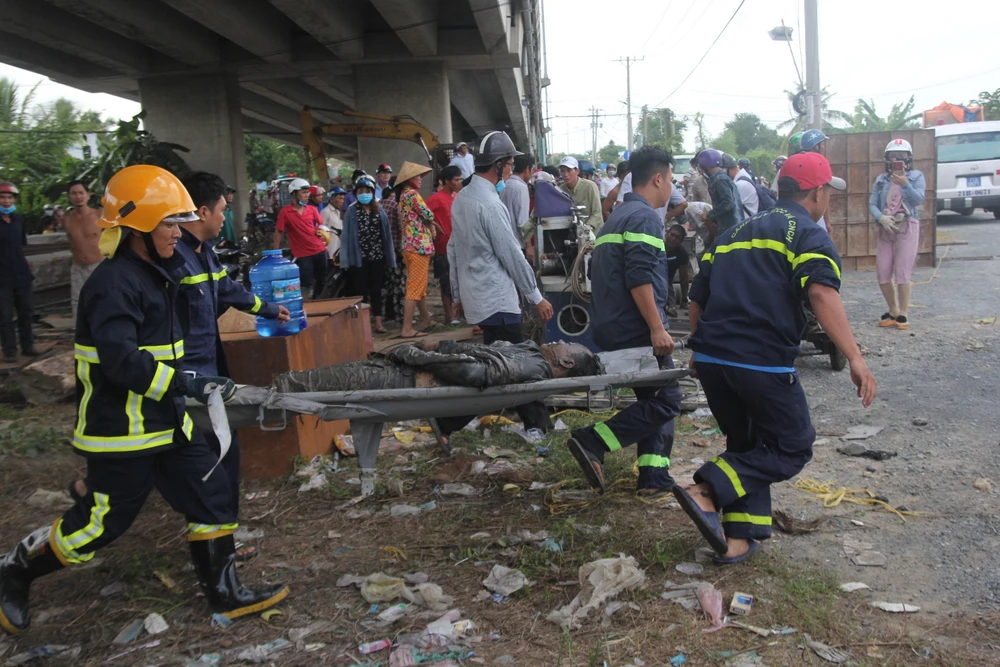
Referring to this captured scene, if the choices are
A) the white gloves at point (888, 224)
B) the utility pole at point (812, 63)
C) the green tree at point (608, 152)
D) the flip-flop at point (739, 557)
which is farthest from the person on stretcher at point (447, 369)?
the green tree at point (608, 152)

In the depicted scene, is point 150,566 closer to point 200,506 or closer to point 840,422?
point 200,506

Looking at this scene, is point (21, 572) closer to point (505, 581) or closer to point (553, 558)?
point (505, 581)

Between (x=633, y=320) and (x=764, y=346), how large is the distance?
831 millimetres

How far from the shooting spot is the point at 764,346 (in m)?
3.30

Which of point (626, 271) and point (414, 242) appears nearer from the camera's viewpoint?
point (626, 271)

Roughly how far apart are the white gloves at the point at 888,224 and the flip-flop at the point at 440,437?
5.43 metres

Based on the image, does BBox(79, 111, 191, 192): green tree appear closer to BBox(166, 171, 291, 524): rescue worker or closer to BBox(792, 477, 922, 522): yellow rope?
BBox(166, 171, 291, 524): rescue worker

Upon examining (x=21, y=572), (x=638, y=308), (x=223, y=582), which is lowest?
(x=223, y=582)

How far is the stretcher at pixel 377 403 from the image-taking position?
3150 mm

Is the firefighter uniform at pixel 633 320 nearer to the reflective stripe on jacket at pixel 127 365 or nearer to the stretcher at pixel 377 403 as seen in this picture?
the stretcher at pixel 377 403

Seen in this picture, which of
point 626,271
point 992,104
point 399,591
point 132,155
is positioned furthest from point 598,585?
point 992,104

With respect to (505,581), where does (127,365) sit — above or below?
above

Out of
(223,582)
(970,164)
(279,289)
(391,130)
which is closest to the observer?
(223,582)

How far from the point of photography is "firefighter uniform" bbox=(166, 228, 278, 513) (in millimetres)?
3244
